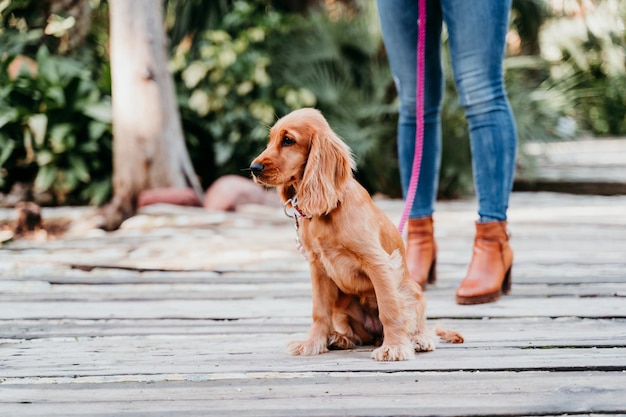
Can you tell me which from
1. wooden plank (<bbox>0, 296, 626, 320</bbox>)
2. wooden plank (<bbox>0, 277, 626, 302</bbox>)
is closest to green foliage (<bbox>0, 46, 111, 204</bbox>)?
wooden plank (<bbox>0, 277, 626, 302</bbox>)

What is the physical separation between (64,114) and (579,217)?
3.89m

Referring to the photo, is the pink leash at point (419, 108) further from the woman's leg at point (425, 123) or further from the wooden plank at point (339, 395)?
the wooden plank at point (339, 395)

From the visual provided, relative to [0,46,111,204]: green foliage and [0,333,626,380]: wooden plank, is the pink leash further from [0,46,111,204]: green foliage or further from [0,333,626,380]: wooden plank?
[0,46,111,204]: green foliage

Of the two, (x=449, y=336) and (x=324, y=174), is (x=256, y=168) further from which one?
(x=449, y=336)

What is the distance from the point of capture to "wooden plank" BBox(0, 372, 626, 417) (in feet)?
4.90

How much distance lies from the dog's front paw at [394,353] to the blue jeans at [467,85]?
927 mm

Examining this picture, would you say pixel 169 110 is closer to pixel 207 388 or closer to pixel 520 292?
pixel 520 292

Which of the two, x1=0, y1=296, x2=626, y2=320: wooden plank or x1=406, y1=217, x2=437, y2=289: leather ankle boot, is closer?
x1=0, y1=296, x2=626, y2=320: wooden plank

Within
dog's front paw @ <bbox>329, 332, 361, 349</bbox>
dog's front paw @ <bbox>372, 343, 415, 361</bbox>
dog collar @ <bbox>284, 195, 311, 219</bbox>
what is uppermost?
dog collar @ <bbox>284, 195, 311, 219</bbox>

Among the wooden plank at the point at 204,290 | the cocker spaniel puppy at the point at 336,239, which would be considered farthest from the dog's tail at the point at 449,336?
the wooden plank at the point at 204,290

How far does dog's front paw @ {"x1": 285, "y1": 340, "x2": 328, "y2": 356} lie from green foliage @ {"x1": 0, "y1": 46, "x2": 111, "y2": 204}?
13.0ft

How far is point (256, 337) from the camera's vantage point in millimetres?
2219

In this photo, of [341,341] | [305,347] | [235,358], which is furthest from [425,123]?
[235,358]

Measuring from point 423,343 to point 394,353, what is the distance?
13cm
